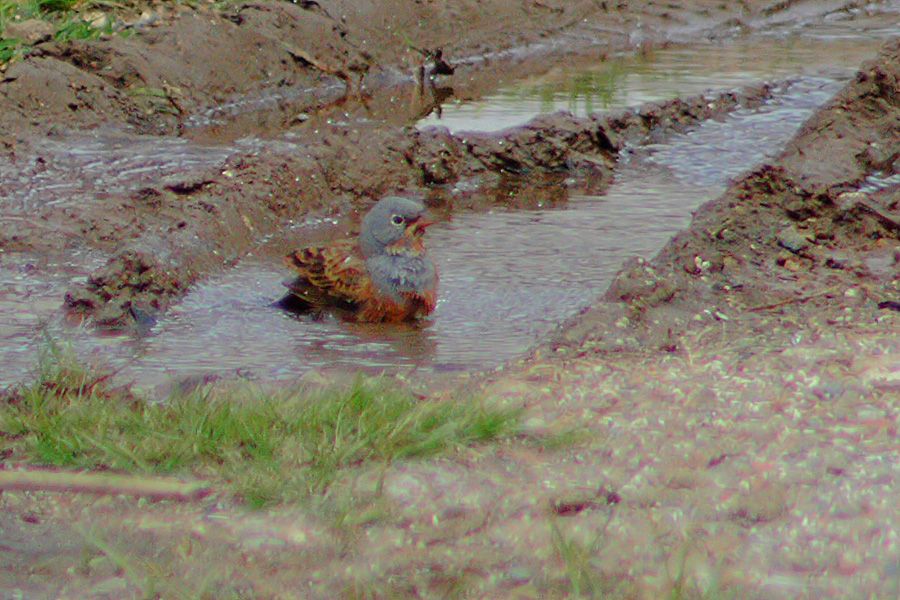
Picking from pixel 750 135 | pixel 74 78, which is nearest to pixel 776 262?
pixel 750 135

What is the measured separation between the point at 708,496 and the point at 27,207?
16.7 ft

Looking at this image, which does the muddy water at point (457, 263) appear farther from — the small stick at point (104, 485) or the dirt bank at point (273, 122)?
the small stick at point (104, 485)

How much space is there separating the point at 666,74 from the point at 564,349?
23.7 ft

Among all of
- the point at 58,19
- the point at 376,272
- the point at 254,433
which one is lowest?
the point at 376,272

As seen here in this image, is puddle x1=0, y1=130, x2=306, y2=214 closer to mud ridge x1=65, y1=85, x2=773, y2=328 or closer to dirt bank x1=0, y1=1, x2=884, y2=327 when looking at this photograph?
dirt bank x1=0, y1=1, x2=884, y2=327

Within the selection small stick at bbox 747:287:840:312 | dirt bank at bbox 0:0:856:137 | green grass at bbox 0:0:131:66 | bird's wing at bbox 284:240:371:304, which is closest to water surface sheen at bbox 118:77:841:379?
bird's wing at bbox 284:240:371:304

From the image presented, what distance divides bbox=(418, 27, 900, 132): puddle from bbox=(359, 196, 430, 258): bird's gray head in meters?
3.07

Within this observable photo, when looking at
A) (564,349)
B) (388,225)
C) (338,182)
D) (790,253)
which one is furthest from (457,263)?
(564,349)

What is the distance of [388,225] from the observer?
276 inches

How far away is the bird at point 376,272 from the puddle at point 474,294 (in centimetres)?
10

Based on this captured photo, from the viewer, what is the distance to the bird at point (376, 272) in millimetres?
6754

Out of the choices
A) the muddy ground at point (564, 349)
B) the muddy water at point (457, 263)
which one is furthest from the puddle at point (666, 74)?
the muddy ground at point (564, 349)

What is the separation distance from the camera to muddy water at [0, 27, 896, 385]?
611 centimetres

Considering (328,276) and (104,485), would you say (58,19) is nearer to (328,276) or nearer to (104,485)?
(328,276)
